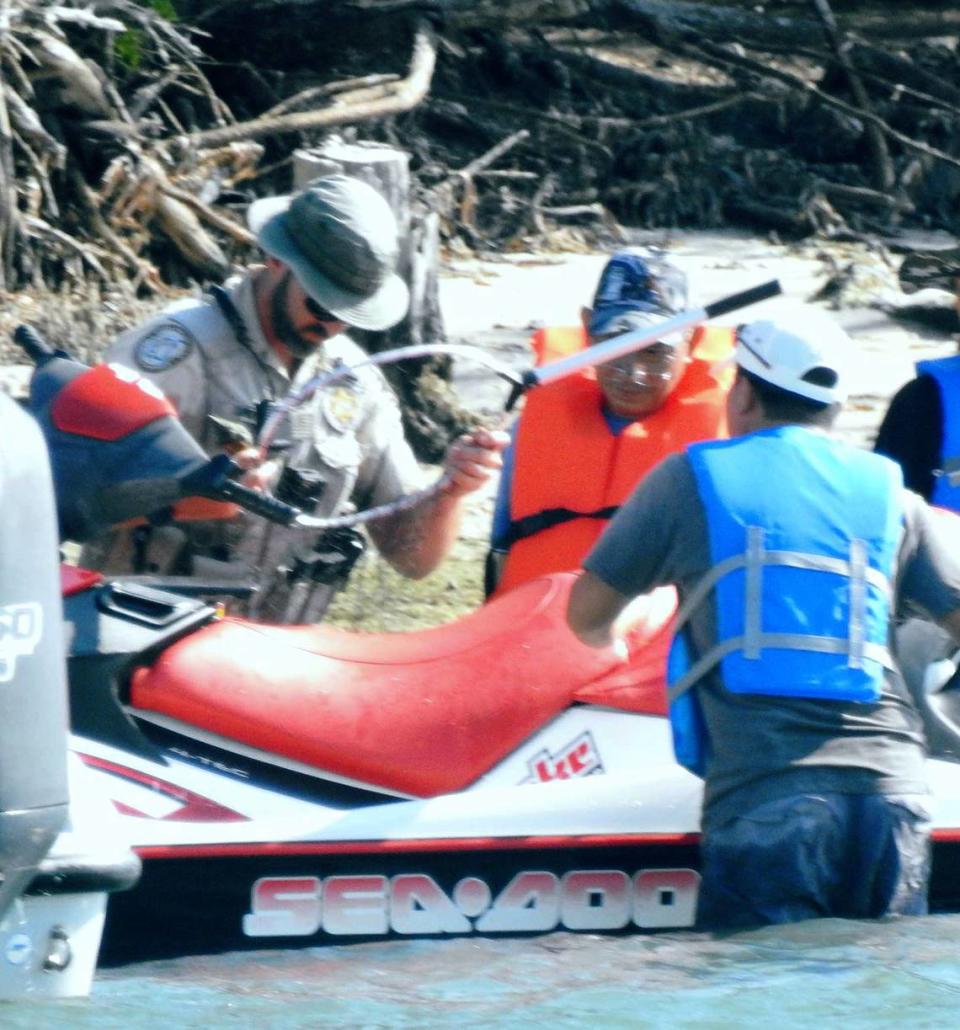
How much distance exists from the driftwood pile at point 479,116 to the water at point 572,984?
228 inches

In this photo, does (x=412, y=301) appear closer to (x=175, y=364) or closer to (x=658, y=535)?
(x=175, y=364)

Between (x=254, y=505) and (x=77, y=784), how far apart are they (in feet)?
2.01

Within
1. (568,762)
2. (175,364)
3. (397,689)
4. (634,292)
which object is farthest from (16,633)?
(634,292)

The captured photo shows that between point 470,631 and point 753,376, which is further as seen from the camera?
point 470,631

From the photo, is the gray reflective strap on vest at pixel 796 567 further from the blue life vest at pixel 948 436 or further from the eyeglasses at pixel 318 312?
the eyeglasses at pixel 318 312

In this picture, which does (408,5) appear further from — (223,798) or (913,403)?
(223,798)

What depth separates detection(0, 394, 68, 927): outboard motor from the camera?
115 inches

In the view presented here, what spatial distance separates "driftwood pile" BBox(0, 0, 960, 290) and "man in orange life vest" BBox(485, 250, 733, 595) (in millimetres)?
4579

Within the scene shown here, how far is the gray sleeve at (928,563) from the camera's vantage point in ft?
12.2

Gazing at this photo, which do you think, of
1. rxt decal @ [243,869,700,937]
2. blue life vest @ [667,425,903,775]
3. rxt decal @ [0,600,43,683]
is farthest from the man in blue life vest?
rxt decal @ [0,600,43,683]

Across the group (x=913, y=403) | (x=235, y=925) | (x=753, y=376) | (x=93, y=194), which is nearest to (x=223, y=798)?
(x=235, y=925)

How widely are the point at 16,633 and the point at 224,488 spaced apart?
660mm

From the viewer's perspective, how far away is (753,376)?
377 cm

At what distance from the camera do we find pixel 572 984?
11.7 feet
